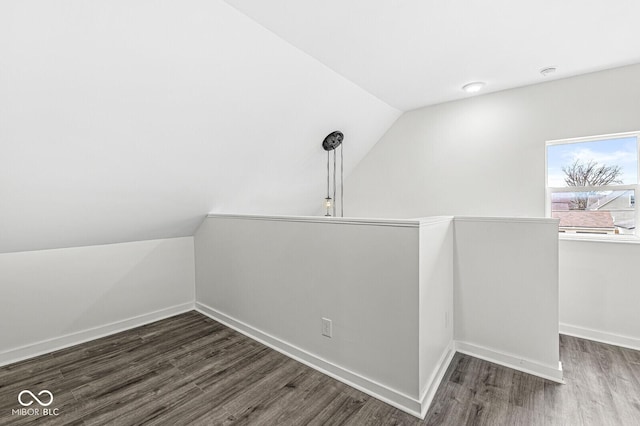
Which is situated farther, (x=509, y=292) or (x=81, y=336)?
(x=81, y=336)

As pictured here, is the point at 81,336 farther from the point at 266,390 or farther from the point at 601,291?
the point at 601,291

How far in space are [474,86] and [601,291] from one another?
215 cm

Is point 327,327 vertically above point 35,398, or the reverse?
point 327,327

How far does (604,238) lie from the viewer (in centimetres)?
275

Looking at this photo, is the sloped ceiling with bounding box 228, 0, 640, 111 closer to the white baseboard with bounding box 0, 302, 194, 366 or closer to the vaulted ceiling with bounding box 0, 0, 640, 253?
the vaulted ceiling with bounding box 0, 0, 640, 253

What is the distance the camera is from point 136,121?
199 centimetres

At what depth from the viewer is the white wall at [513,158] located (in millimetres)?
2672

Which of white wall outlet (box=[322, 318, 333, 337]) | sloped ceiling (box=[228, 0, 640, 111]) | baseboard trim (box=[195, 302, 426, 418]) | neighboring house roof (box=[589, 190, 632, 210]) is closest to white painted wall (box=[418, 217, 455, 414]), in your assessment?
baseboard trim (box=[195, 302, 426, 418])

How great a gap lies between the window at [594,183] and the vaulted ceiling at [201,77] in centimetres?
67

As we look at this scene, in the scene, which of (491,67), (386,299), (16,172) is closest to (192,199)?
(16,172)

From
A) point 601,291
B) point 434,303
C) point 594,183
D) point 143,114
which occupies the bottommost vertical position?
point 601,291

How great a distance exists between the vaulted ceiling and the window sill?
1451 millimetres

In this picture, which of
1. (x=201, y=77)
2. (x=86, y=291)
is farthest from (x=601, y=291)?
(x=86, y=291)

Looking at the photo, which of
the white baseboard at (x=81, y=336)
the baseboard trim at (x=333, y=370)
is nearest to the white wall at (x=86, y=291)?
the white baseboard at (x=81, y=336)
